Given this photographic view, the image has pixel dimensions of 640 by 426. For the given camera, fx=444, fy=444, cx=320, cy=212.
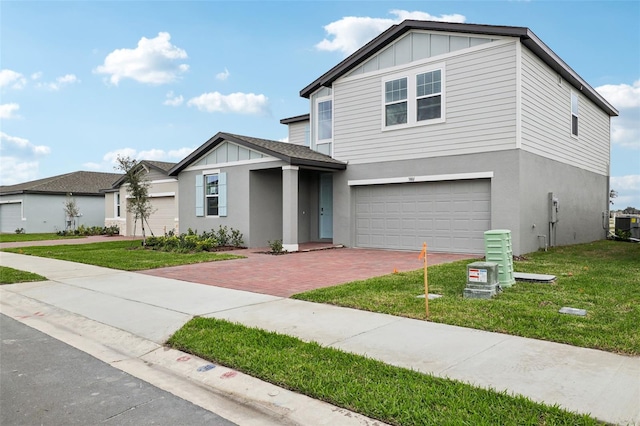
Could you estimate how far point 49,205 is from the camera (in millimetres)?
32375

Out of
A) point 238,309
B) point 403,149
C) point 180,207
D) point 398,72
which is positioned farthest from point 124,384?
point 180,207

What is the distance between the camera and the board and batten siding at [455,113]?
1276 centimetres

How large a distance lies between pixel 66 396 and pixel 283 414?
202 cm

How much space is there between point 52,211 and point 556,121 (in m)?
32.8

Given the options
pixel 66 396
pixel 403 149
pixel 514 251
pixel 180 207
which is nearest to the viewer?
pixel 66 396

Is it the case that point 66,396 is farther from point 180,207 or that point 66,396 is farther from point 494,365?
point 180,207

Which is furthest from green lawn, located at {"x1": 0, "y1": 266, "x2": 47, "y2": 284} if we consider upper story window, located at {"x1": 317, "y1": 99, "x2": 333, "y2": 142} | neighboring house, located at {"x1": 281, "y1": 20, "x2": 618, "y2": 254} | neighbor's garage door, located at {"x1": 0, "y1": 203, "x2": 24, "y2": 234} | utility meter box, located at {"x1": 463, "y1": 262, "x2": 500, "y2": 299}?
neighbor's garage door, located at {"x1": 0, "y1": 203, "x2": 24, "y2": 234}

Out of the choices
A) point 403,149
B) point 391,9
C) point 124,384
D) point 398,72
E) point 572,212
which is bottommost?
point 124,384

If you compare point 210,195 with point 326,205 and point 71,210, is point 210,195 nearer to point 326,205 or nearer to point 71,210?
point 326,205

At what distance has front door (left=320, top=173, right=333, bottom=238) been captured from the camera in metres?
18.4

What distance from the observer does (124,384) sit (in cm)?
427

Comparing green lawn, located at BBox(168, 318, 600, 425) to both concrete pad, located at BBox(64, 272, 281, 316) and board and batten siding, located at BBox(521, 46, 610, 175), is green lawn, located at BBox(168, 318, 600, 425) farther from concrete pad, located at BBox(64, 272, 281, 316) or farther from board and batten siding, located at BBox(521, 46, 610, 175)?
board and batten siding, located at BBox(521, 46, 610, 175)

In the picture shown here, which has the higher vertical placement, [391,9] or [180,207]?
[391,9]

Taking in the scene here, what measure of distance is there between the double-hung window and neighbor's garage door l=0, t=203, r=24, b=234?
845 inches
